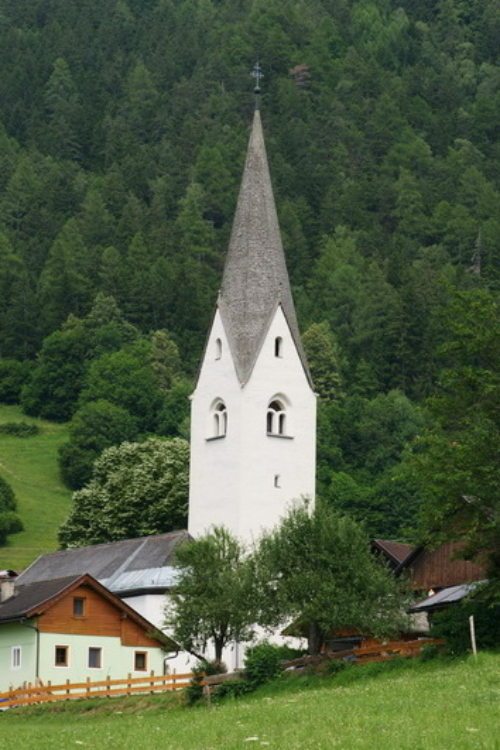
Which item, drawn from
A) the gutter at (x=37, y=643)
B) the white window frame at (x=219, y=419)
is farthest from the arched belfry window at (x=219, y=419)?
the gutter at (x=37, y=643)

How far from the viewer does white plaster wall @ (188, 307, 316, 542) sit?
79.6 m

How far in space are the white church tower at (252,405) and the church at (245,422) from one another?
0.04 metres

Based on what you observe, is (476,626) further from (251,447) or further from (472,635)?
(251,447)

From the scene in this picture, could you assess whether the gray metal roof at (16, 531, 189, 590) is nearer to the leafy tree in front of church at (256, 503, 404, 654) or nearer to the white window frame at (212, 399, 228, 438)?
the white window frame at (212, 399, 228, 438)

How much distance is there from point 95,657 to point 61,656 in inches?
60.4

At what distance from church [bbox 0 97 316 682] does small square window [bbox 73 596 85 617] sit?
11918mm

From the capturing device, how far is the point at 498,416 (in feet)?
180

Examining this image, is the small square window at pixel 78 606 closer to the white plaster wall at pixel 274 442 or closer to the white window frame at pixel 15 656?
the white window frame at pixel 15 656

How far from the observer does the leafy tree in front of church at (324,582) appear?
60.6m

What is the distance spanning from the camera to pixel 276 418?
8156 cm

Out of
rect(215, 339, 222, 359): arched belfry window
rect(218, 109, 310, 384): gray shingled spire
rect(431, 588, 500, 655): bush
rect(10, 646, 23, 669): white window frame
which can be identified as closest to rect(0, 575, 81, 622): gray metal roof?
rect(10, 646, 23, 669): white window frame

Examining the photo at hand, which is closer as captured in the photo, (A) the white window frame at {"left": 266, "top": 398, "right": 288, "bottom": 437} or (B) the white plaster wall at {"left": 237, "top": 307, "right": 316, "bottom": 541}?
(B) the white plaster wall at {"left": 237, "top": 307, "right": 316, "bottom": 541}

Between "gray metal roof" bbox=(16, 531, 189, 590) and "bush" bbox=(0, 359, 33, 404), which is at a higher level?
"bush" bbox=(0, 359, 33, 404)

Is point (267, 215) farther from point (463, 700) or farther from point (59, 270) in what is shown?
point (59, 270)
